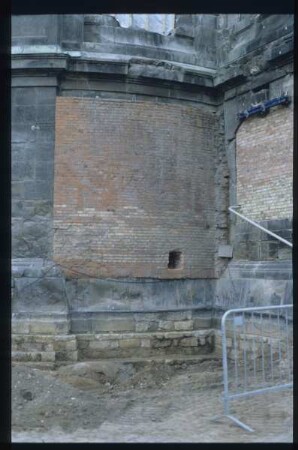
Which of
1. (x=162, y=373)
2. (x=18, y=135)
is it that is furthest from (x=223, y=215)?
(x=18, y=135)

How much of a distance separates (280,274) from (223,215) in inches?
84.0

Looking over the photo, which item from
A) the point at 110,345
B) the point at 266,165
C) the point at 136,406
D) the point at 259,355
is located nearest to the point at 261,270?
the point at 259,355

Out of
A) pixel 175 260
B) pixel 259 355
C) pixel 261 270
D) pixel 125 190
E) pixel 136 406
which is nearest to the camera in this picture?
pixel 136 406

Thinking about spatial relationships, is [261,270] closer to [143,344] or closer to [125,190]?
[143,344]

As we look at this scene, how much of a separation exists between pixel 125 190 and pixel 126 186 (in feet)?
0.26

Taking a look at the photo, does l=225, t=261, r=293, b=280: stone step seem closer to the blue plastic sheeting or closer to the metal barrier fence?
the metal barrier fence

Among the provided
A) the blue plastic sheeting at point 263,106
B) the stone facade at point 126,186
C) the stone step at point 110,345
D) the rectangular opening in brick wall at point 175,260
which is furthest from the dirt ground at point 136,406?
the blue plastic sheeting at point 263,106

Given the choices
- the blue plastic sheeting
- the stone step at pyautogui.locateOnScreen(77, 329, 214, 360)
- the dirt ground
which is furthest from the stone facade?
the dirt ground

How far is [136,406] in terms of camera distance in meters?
7.41

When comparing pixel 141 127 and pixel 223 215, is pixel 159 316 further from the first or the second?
pixel 141 127

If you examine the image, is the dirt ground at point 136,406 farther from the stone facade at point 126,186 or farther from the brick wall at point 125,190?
the brick wall at point 125,190

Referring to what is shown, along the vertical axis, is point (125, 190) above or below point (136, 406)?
above

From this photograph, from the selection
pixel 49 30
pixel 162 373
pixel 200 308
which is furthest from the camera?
pixel 200 308

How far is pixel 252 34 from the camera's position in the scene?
10.3 m
